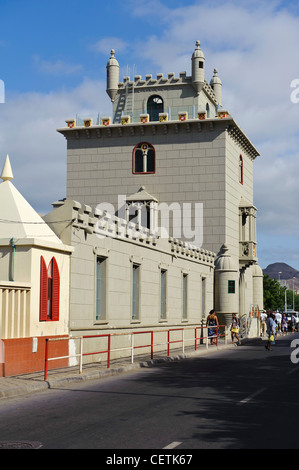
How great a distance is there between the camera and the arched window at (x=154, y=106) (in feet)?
138

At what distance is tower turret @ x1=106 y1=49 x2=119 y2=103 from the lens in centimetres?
4278

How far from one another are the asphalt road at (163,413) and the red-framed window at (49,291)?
2786 millimetres

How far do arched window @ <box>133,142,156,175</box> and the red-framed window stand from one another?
21934 millimetres

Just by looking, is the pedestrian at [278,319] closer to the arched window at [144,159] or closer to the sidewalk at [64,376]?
the arched window at [144,159]

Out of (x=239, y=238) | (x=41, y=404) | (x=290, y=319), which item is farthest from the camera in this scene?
(x=290, y=319)

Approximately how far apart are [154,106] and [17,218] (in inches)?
1004

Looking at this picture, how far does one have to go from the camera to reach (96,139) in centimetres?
4069

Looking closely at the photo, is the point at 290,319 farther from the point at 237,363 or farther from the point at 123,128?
the point at 237,363

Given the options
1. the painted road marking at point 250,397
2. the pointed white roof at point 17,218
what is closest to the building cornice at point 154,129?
the pointed white roof at point 17,218

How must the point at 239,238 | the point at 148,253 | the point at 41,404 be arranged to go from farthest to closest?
1. the point at 239,238
2. the point at 148,253
3. the point at 41,404

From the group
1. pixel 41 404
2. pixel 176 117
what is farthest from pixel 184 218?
pixel 41 404

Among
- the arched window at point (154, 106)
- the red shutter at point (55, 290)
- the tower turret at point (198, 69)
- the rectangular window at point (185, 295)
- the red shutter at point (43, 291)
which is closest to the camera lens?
the red shutter at point (43, 291)

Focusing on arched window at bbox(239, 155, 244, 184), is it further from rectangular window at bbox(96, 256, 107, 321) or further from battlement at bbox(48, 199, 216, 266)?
rectangular window at bbox(96, 256, 107, 321)

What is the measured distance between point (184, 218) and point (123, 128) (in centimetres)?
695
